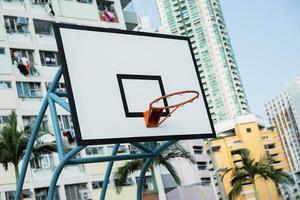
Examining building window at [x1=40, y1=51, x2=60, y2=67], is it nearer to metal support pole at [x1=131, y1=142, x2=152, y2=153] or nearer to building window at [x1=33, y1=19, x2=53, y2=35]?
building window at [x1=33, y1=19, x2=53, y2=35]

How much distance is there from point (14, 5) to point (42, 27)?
2.43 metres

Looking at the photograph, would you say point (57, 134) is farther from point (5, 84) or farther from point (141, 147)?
point (5, 84)

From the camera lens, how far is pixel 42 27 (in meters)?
35.6

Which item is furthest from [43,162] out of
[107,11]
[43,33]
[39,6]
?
[107,11]

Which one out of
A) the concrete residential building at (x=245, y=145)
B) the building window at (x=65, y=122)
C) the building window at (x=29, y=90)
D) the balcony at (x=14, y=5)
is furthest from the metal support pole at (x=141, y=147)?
the concrete residential building at (x=245, y=145)

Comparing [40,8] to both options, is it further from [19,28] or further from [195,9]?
[195,9]

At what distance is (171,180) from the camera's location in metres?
40.7

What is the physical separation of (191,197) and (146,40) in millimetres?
41560

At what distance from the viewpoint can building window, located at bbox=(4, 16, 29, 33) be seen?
3309cm

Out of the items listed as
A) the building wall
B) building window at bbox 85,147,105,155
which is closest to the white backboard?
building window at bbox 85,147,105,155

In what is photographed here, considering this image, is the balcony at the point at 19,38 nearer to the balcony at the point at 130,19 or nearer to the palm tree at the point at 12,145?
the balcony at the point at 130,19

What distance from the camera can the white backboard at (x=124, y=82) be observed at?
968 cm

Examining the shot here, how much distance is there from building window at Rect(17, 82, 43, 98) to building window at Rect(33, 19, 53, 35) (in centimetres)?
417

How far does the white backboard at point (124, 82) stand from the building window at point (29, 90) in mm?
21570
